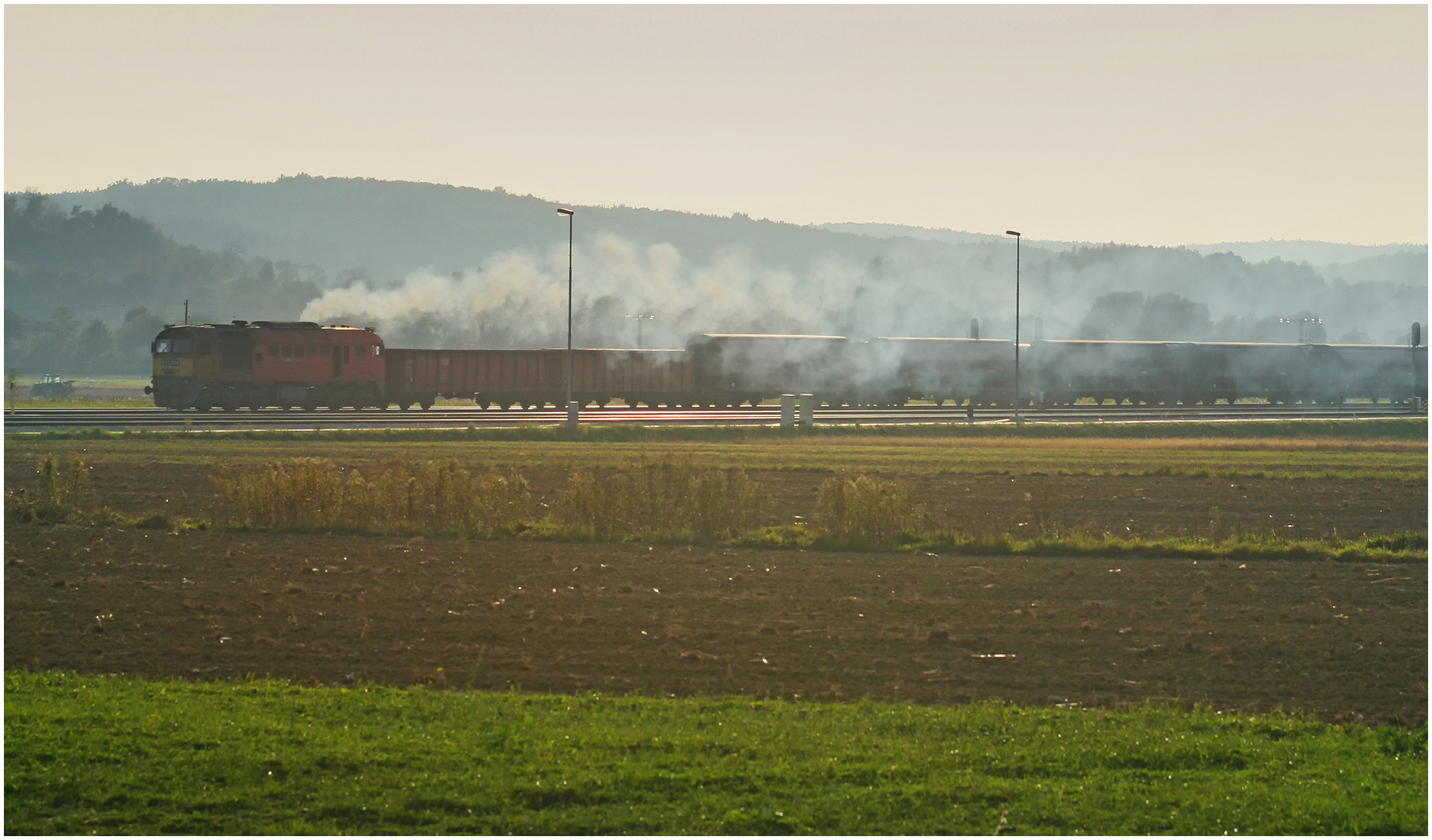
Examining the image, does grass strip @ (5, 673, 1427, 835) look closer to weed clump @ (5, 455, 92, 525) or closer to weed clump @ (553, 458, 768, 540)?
weed clump @ (553, 458, 768, 540)

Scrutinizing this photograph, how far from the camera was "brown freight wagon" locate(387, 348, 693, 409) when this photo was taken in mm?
60062

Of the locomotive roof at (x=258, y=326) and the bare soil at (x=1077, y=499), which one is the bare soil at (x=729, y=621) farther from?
the locomotive roof at (x=258, y=326)

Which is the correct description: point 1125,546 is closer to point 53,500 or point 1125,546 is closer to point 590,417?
point 53,500

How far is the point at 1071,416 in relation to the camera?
182 ft

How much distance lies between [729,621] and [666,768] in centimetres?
490

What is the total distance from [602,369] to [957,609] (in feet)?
167

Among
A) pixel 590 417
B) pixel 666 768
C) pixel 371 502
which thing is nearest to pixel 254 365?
pixel 590 417

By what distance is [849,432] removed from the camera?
4491 centimetres

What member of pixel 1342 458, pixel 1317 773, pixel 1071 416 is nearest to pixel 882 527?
pixel 1317 773

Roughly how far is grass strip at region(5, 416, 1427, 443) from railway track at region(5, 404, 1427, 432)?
1.91m

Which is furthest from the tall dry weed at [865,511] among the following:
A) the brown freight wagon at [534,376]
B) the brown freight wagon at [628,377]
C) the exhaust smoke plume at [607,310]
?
the exhaust smoke plume at [607,310]

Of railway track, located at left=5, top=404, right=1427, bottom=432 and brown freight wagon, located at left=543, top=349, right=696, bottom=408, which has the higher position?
brown freight wagon, located at left=543, top=349, right=696, bottom=408

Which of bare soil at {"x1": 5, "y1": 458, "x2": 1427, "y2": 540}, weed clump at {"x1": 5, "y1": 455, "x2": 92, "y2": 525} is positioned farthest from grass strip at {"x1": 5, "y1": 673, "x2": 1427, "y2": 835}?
weed clump at {"x1": 5, "y1": 455, "x2": 92, "y2": 525}

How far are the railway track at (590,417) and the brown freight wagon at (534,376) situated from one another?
3.44 ft
